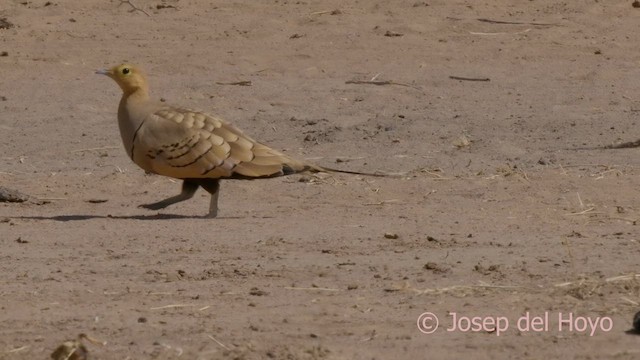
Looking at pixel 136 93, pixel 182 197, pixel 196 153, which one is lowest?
pixel 182 197

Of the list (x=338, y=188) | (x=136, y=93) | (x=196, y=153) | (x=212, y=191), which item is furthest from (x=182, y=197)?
(x=338, y=188)

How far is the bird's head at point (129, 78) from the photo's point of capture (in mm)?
9891

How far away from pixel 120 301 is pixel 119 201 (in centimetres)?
299

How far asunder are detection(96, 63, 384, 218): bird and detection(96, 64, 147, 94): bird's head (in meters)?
0.07

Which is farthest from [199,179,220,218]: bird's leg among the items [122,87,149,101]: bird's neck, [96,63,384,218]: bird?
[122,87,149,101]: bird's neck

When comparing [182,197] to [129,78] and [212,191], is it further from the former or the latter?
[129,78]

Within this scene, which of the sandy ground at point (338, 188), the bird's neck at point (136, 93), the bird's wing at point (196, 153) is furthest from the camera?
the bird's neck at point (136, 93)

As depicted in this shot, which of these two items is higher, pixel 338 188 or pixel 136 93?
pixel 136 93

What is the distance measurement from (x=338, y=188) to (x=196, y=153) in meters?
1.25

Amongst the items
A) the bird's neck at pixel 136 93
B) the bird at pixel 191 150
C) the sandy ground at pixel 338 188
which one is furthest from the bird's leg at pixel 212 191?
the bird's neck at pixel 136 93

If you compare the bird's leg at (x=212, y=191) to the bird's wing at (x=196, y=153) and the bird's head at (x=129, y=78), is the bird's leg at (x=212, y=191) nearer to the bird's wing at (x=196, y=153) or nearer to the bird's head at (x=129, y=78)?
the bird's wing at (x=196, y=153)

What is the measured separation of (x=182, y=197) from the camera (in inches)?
384

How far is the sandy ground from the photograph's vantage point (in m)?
6.91

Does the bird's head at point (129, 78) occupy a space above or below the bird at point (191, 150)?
above
